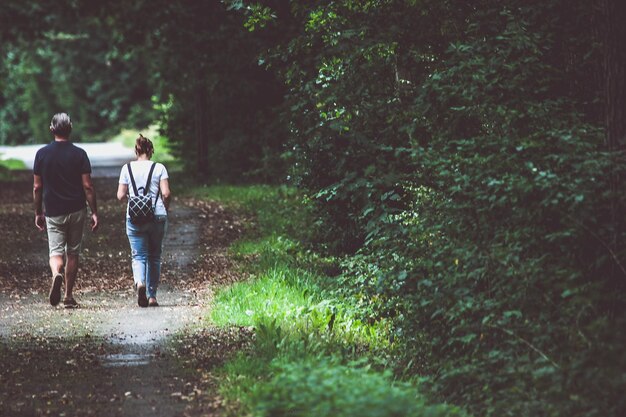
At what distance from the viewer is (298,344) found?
838 cm

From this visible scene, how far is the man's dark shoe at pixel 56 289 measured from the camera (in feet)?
37.3

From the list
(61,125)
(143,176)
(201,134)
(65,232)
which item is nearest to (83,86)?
(201,134)

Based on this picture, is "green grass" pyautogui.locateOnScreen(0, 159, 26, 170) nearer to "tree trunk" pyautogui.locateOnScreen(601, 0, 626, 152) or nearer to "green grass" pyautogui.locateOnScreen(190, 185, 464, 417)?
"green grass" pyautogui.locateOnScreen(190, 185, 464, 417)

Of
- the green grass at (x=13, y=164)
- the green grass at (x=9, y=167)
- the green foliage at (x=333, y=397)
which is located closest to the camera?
the green foliage at (x=333, y=397)

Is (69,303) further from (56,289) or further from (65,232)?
(65,232)

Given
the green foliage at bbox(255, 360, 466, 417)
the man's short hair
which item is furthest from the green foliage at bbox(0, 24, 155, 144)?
the green foliage at bbox(255, 360, 466, 417)

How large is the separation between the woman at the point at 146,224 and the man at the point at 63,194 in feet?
1.34

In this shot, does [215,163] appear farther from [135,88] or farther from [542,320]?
A: [135,88]

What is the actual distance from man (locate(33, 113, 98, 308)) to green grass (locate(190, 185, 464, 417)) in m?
1.71

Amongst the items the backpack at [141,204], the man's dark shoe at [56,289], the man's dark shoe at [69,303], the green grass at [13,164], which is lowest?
the green grass at [13,164]

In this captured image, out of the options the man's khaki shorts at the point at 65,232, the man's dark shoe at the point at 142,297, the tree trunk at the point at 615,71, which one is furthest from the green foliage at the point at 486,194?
the man's khaki shorts at the point at 65,232

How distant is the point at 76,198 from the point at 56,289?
102cm

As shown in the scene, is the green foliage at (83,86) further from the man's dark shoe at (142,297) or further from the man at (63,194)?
the man's dark shoe at (142,297)

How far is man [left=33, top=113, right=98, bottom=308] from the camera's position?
443 inches
